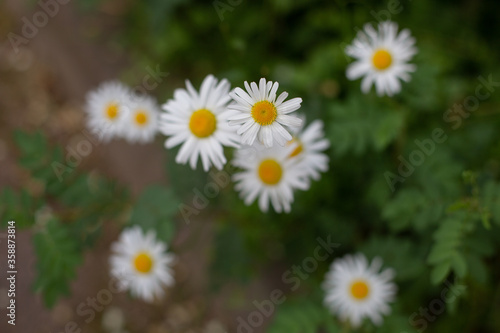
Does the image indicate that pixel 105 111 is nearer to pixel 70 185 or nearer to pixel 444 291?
pixel 70 185

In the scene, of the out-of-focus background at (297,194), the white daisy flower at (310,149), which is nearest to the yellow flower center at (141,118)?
the out-of-focus background at (297,194)

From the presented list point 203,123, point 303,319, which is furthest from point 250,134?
point 303,319

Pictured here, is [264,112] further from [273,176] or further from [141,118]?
[141,118]

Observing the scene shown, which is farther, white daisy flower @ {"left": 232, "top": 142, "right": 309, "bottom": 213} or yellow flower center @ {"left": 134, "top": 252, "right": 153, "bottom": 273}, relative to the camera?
yellow flower center @ {"left": 134, "top": 252, "right": 153, "bottom": 273}

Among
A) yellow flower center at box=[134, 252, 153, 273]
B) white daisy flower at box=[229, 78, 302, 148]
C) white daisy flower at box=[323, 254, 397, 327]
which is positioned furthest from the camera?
yellow flower center at box=[134, 252, 153, 273]

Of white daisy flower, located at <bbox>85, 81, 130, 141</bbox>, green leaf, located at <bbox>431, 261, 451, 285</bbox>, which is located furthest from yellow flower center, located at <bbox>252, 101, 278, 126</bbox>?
white daisy flower, located at <bbox>85, 81, 130, 141</bbox>

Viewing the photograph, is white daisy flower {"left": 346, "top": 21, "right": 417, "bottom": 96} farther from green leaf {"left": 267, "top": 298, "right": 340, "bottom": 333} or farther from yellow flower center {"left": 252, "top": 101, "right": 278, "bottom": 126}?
green leaf {"left": 267, "top": 298, "right": 340, "bottom": 333}
